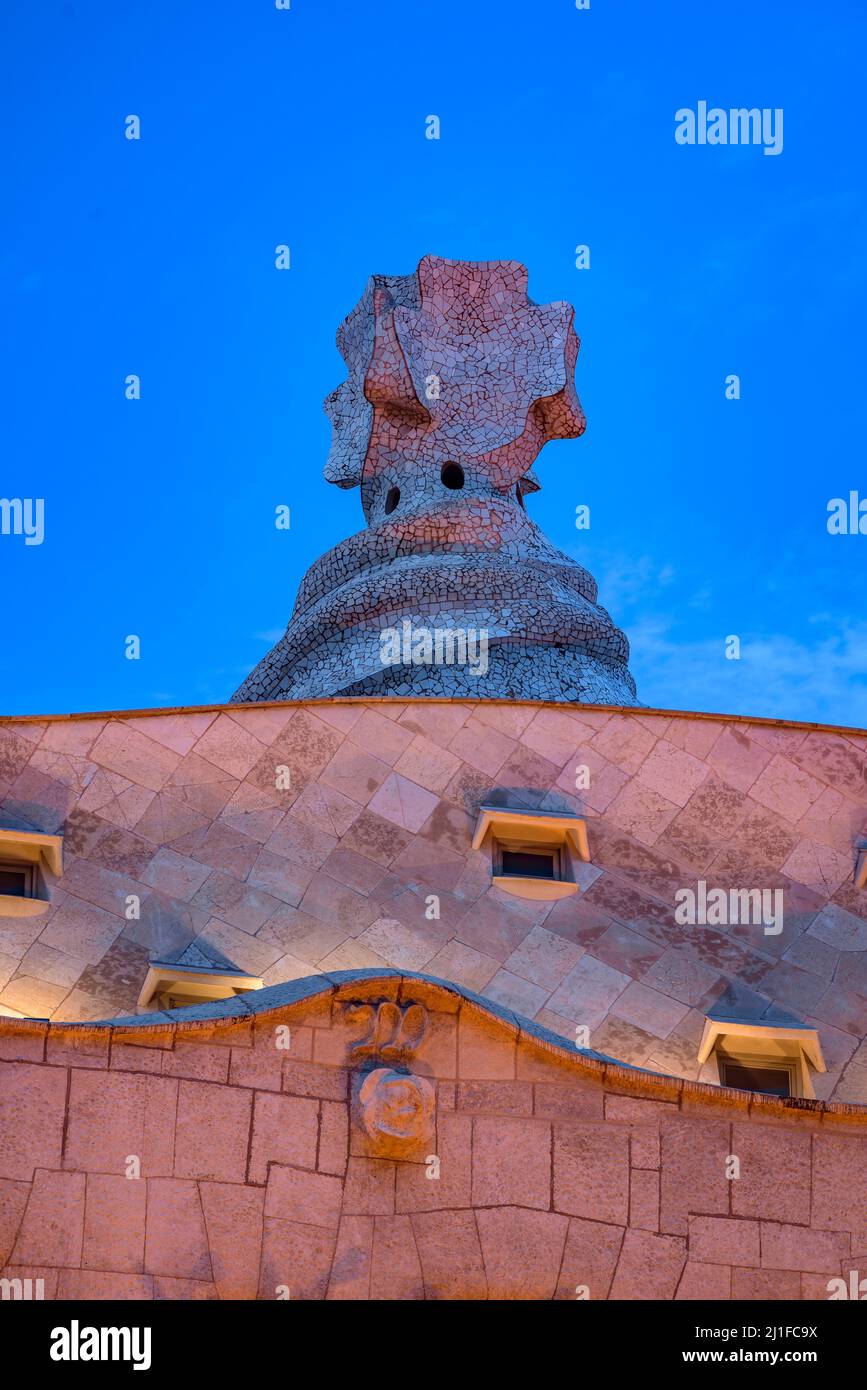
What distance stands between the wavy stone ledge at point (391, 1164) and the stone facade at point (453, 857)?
9.27 ft

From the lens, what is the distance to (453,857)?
56.4 ft

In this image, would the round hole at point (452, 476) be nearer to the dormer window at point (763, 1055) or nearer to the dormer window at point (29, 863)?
the dormer window at point (29, 863)

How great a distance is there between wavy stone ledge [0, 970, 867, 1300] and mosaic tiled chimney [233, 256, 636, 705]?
821 centimetres

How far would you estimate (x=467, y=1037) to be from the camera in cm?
1354

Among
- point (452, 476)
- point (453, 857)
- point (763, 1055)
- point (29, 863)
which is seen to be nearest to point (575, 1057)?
point (763, 1055)

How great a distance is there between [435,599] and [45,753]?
6.62m

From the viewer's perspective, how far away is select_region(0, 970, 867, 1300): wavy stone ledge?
12.5 m

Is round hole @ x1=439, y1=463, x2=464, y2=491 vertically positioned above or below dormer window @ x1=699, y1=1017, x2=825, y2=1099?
above

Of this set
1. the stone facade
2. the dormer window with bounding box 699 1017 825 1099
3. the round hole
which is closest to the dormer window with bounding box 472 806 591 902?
the stone facade

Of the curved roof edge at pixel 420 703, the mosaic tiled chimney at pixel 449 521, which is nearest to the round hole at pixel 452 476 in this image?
the mosaic tiled chimney at pixel 449 521

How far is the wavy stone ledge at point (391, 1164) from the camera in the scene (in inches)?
492

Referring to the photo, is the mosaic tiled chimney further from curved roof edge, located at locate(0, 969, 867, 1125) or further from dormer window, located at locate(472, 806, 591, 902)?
curved roof edge, located at locate(0, 969, 867, 1125)
